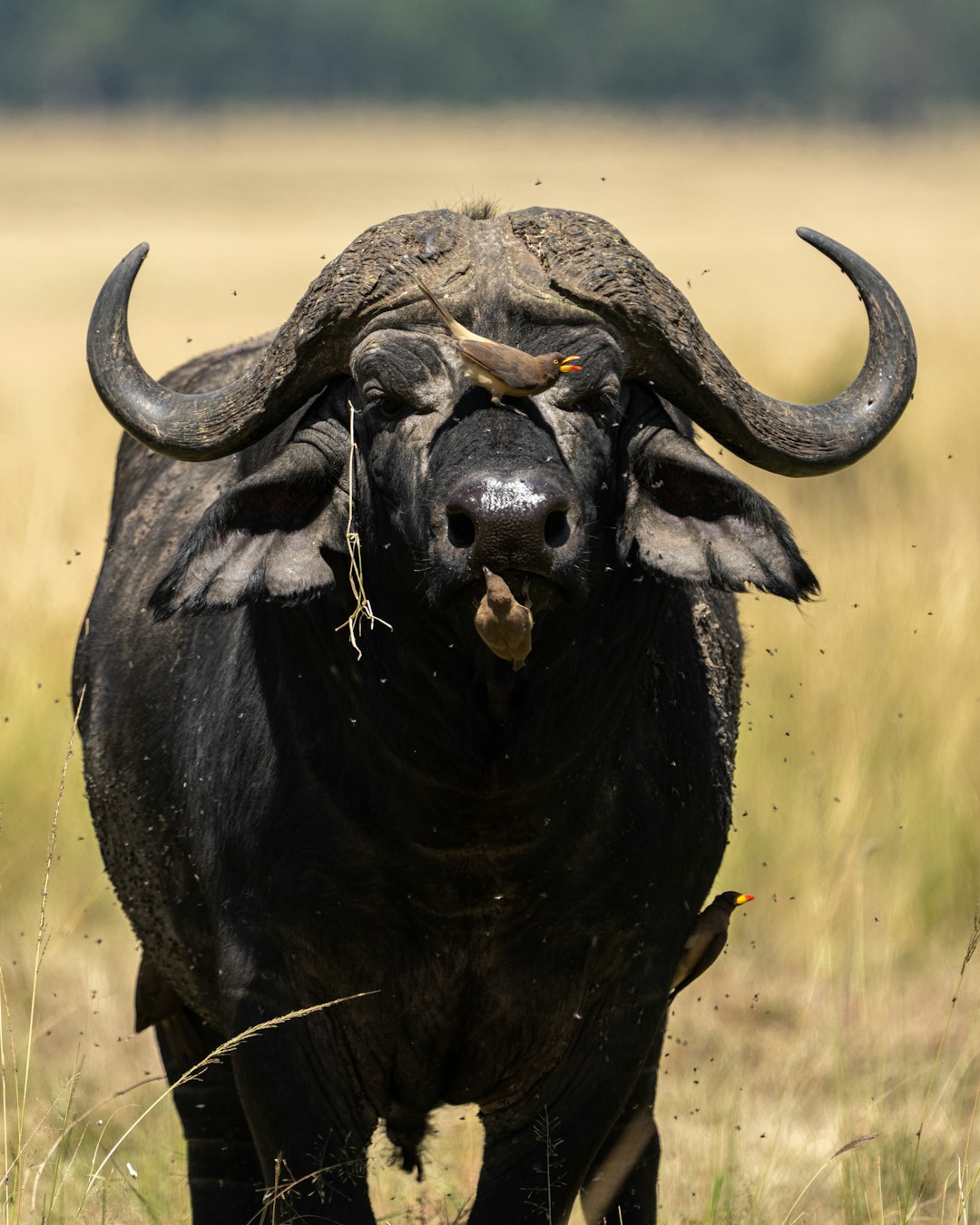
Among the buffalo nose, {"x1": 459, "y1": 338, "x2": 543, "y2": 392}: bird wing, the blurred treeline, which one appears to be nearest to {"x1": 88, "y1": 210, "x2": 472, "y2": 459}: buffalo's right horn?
{"x1": 459, "y1": 338, "x2": 543, "y2": 392}: bird wing

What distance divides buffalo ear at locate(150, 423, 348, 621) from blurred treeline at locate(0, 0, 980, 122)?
73.0 meters

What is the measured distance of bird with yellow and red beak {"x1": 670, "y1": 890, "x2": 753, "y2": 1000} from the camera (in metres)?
4.29

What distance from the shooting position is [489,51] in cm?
9019

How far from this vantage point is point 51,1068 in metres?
6.06

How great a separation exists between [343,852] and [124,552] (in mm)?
1792

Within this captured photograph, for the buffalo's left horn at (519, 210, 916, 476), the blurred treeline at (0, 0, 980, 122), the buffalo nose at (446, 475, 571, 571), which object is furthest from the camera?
the blurred treeline at (0, 0, 980, 122)

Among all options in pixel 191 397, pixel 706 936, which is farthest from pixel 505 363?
pixel 706 936

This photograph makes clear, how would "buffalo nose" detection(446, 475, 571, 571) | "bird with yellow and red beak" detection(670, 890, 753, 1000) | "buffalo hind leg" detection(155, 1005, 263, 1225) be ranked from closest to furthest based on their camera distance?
"buffalo nose" detection(446, 475, 571, 571) < "bird with yellow and red beak" detection(670, 890, 753, 1000) < "buffalo hind leg" detection(155, 1005, 263, 1225)

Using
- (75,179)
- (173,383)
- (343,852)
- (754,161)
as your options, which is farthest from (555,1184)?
(75,179)

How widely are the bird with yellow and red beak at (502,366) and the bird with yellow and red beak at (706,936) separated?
138 centimetres

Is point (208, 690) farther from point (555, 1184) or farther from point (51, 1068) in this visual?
point (51, 1068)

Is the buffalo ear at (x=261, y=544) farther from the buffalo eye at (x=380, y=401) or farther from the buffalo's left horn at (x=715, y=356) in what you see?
the buffalo's left horn at (x=715, y=356)

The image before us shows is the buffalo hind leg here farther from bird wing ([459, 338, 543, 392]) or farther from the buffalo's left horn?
bird wing ([459, 338, 543, 392])

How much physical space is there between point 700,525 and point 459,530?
68 cm
